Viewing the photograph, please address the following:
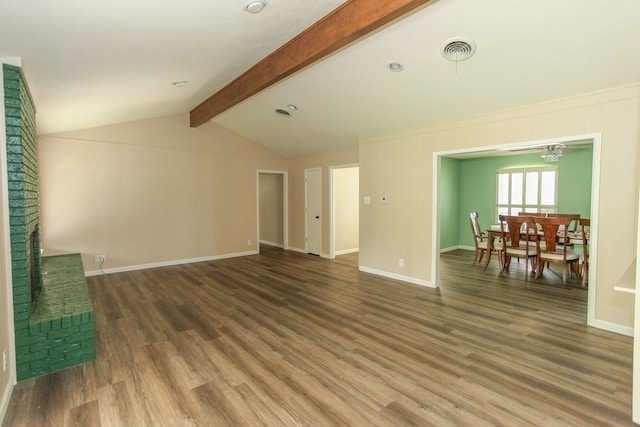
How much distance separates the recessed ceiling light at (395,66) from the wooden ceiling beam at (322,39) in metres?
0.83

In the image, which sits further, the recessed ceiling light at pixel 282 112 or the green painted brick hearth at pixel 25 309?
the recessed ceiling light at pixel 282 112

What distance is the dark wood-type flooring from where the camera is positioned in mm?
2043

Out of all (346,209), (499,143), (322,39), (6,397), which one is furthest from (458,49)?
(346,209)

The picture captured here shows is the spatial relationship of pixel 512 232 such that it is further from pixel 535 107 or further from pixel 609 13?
pixel 609 13

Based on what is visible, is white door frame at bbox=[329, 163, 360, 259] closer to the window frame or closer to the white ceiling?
the white ceiling

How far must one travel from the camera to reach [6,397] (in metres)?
2.13

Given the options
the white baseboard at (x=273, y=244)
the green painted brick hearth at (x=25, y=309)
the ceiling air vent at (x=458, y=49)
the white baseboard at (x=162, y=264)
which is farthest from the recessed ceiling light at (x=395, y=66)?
the white baseboard at (x=273, y=244)

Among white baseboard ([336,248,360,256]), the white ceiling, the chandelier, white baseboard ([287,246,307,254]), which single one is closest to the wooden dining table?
the chandelier

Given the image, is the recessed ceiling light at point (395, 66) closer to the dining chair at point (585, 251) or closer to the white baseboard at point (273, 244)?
the dining chair at point (585, 251)

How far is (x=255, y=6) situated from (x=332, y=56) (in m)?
1.30

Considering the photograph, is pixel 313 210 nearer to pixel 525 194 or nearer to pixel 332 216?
pixel 332 216

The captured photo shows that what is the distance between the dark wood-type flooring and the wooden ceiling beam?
2645 millimetres

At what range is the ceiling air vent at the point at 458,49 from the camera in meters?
2.79

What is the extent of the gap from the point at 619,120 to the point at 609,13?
129 cm
